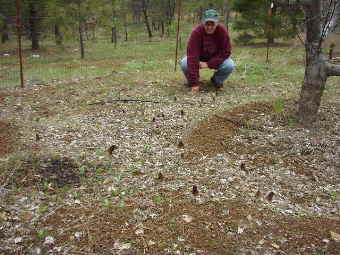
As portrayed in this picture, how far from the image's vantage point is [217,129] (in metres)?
4.62

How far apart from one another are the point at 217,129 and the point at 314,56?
1.63 meters

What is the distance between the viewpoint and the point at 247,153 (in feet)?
13.3

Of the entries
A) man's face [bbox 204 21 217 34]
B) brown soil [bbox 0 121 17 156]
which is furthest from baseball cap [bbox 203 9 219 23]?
brown soil [bbox 0 121 17 156]

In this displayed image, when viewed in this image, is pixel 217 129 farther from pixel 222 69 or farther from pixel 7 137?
pixel 7 137

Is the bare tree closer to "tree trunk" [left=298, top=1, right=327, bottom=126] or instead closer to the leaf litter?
"tree trunk" [left=298, top=1, right=327, bottom=126]

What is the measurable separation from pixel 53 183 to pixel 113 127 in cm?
163

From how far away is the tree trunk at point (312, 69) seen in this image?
4.12 m

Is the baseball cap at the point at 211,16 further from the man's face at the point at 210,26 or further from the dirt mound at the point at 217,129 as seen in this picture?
the dirt mound at the point at 217,129

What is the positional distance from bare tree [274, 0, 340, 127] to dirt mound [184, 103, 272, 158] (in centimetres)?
88

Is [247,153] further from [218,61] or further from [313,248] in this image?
[218,61]

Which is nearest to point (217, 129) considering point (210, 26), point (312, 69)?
point (312, 69)

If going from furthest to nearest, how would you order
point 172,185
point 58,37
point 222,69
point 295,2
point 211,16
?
point 58,37 → point 222,69 → point 211,16 → point 295,2 → point 172,185

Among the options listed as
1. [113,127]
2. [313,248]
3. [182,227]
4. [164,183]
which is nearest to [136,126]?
[113,127]

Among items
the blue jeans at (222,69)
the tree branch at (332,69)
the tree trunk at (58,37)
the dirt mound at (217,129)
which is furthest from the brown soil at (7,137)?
the tree trunk at (58,37)
